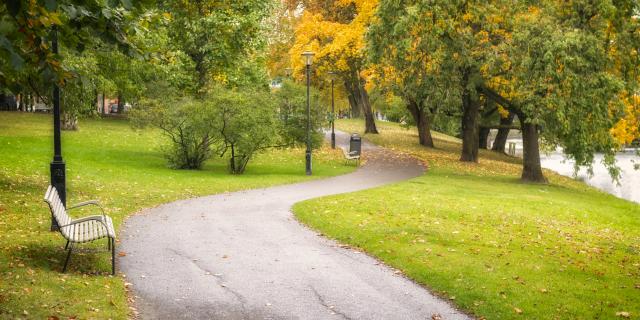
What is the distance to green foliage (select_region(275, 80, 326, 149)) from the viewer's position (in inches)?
1241

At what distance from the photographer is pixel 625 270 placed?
11.9m

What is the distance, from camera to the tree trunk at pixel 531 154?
30.1 metres

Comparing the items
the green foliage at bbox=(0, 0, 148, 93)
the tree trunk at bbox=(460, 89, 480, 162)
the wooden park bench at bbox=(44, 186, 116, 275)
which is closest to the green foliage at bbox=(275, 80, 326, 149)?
the tree trunk at bbox=(460, 89, 480, 162)

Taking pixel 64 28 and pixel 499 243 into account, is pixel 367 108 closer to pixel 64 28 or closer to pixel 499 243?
pixel 499 243

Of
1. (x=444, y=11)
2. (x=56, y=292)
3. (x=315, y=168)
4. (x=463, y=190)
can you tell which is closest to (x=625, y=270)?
(x=56, y=292)

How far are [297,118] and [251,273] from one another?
70.3 feet

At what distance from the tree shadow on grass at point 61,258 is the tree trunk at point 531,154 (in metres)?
23.0

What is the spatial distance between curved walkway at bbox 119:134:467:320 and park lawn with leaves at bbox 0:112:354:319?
1.98ft

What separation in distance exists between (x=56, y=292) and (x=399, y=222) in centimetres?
870

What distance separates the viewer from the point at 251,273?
34.7ft

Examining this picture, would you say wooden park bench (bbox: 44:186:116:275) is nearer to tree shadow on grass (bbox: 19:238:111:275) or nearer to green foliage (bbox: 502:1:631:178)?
tree shadow on grass (bbox: 19:238:111:275)

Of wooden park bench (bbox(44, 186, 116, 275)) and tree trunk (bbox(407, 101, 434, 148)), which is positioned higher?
tree trunk (bbox(407, 101, 434, 148))

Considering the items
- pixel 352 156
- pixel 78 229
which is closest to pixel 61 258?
pixel 78 229

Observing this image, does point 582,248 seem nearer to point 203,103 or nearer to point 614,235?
point 614,235
